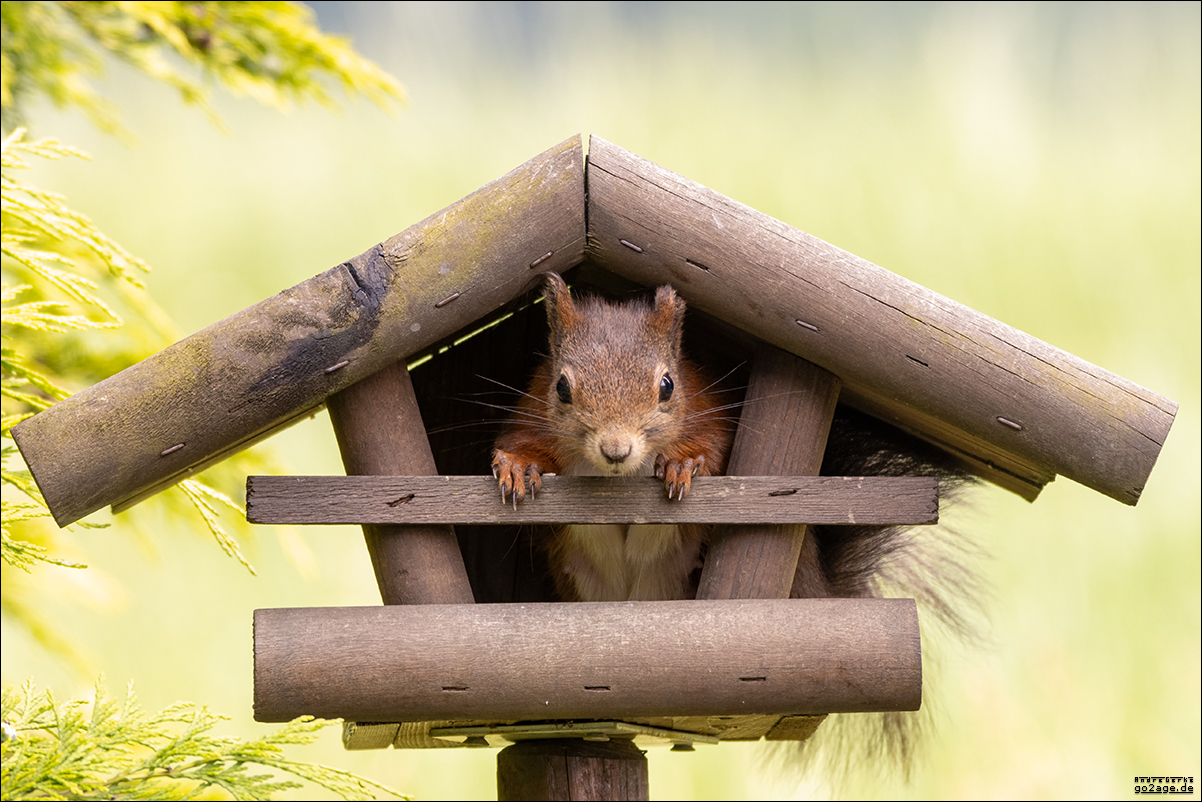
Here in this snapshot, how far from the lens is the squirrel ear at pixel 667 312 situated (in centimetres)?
204

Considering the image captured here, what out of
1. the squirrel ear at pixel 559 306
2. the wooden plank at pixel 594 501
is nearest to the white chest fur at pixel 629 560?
the wooden plank at pixel 594 501

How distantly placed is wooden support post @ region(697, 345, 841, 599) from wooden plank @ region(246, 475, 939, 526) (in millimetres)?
99

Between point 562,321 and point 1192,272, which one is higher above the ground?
point 1192,272

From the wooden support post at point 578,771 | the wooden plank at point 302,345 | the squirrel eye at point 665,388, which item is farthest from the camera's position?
the wooden support post at point 578,771

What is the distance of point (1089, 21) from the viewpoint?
6.46 m

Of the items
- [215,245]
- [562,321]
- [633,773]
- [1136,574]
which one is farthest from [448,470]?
[215,245]

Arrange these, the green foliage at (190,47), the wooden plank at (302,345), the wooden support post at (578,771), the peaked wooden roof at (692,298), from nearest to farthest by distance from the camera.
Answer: the wooden plank at (302,345) < the peaked wooden roof at (692,298) < the wooden support post at (578,771) < the green foliage at (190,47)

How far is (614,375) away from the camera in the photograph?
202 centimetres

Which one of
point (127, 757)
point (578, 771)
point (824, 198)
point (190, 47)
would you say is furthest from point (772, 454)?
point (824, 198)

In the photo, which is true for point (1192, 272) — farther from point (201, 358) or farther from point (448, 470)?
point (201, 358)

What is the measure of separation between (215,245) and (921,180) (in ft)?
12.7

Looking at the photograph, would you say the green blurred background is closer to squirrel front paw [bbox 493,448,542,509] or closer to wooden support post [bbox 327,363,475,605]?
wooden support post [bbox 327,363,475,605]

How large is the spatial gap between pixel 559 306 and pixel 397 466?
0.42 m

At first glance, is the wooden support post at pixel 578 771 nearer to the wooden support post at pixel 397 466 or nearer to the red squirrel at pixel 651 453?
the red squirrel at pixel 651 453
